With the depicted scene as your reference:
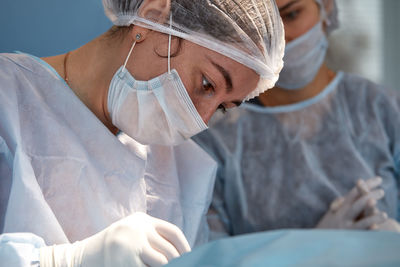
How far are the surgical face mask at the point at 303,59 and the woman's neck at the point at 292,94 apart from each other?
34 mm

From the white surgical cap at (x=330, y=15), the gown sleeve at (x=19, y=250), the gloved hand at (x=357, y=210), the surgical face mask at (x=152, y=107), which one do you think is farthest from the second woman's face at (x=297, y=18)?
the gown sleeve at (x=19, y=250)

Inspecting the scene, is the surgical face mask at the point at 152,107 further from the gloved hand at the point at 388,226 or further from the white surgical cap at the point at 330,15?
the white surgical cap at the point at 330,15

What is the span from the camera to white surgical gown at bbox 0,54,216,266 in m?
1.05

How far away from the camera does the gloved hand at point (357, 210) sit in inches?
72.5

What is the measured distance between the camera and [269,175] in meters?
2.03

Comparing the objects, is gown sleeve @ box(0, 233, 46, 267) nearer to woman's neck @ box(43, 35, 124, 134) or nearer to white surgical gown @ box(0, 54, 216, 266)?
white surgical gown @ box(0, 54, 216, 266)

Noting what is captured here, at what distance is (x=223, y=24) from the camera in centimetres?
119

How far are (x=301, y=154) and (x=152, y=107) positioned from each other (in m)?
0.99

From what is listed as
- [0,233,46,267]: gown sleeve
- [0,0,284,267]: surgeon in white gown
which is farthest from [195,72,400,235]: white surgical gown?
[0,233,46,267]: gown sleeve

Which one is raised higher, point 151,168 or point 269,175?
point 151,168

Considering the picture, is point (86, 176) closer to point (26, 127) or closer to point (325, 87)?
point (26, 127)

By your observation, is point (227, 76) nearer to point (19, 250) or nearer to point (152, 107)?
point (152, 107)

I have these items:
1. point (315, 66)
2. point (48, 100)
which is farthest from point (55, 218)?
point (315, 66)

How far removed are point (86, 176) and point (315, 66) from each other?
1236 mm
